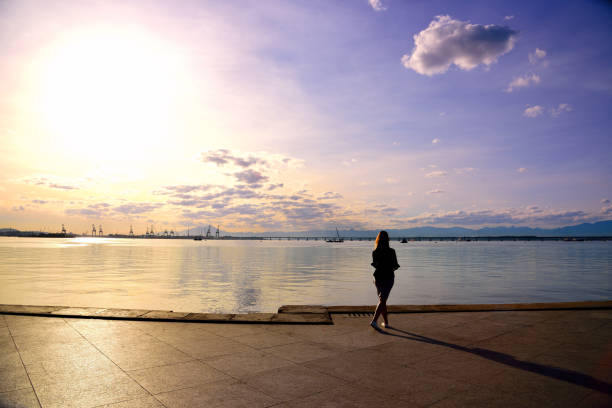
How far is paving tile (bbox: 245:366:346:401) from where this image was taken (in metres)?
4.88

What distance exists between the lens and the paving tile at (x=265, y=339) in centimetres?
707

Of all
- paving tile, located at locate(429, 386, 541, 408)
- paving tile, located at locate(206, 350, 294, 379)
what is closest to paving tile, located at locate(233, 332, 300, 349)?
paving tile, located at locate(206, 350, 294, 379)

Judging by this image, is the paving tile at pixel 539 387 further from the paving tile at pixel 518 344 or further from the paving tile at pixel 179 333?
the paving tile at pixel 179 333

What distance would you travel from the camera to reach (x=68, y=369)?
5668mm

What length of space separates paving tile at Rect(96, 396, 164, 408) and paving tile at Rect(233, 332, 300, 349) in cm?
248

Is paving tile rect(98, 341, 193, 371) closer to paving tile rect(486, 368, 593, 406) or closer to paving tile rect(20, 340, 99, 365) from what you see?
paving tile rect(20, 340, 99, 365)

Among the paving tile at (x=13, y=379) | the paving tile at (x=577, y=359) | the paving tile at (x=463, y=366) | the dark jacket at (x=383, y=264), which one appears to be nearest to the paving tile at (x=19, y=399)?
the paving tile at (x=13, y=379)

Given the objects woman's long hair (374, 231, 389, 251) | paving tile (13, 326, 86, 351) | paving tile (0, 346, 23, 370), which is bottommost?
paving tile (13, 326, 86, 351)

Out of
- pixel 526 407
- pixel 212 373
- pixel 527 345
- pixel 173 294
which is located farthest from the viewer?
pixel 173 294

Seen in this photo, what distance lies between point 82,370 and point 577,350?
8.70m

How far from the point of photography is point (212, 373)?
18.3 ft

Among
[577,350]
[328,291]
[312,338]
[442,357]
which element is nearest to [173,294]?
[328,291]

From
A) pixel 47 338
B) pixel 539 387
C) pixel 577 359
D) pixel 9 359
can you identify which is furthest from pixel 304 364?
pixel 47 338

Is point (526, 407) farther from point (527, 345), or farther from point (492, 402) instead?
point (527, 345)
